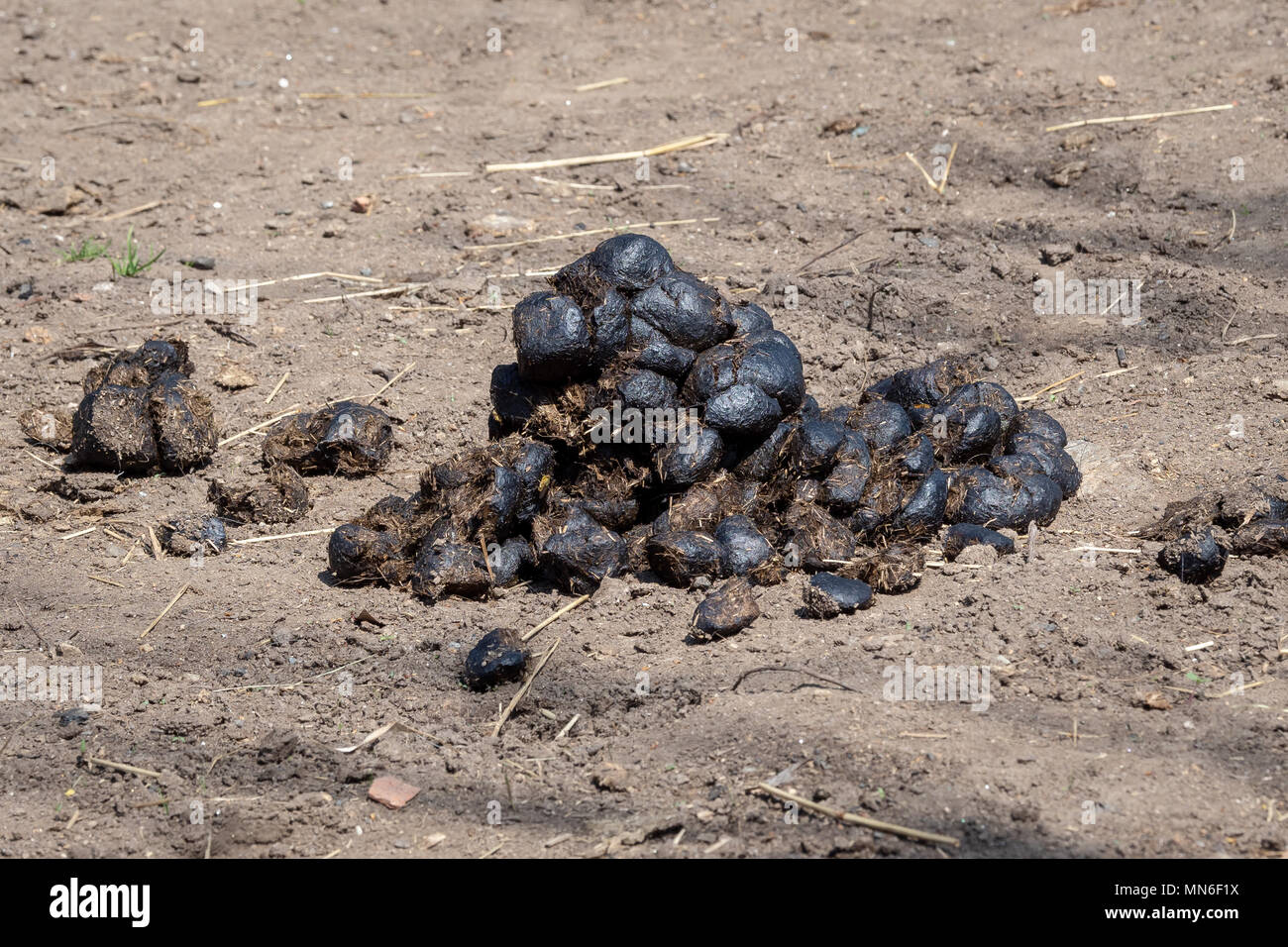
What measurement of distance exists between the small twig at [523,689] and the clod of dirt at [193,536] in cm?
182

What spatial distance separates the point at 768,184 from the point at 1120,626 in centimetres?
464

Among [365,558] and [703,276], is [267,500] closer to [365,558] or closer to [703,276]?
[365,558]

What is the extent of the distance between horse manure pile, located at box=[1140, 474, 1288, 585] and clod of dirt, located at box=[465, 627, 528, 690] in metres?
2.73

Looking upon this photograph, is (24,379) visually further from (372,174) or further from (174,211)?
(372,174)

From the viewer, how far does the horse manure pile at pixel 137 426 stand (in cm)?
558

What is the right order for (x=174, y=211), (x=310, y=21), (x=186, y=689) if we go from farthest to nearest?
1. (x=310, y=21)
2. (x=174, y=211)
3. (x=186, y=689)

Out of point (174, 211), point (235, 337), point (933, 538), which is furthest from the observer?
point (174, 211)

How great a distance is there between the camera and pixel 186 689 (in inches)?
170

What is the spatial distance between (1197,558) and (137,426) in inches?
196

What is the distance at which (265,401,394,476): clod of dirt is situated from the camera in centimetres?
568

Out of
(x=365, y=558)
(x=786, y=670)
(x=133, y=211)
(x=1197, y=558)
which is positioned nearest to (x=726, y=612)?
(x=786, y=670)

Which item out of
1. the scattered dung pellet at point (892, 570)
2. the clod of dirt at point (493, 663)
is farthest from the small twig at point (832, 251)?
the clod of dirt at point (493, 663)

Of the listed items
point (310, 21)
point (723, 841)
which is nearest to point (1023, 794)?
point (723, 841)

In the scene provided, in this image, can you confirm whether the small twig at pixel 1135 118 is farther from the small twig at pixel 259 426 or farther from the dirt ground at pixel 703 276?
the small twig at pixel 259 426
